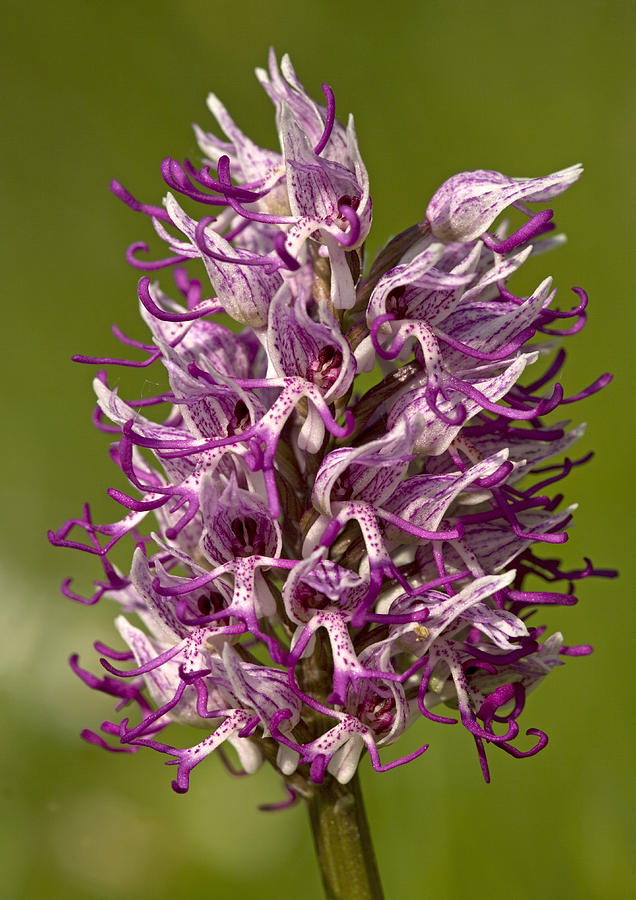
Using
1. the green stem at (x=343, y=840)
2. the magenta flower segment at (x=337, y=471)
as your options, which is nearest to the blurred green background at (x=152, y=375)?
the green stem at (x=343, y=840)

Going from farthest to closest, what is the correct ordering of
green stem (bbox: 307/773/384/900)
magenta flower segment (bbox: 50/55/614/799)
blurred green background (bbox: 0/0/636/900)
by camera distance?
blurred green background (bbox: 0/0/636/900), green stem (bbox: 307/773/384/900), magenta flower segment (bbox: 50/55/614/799)

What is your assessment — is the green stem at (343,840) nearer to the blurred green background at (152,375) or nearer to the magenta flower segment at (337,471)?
the magenta flower segment at (337,471)

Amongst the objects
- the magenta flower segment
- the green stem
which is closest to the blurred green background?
the green stem

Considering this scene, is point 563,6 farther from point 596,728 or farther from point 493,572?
point 493,572

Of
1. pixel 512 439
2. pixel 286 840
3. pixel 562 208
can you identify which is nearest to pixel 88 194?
pixel 562 208

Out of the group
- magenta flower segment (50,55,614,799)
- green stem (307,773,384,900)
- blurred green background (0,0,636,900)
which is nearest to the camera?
magenta flower segment (50,55,614,799)

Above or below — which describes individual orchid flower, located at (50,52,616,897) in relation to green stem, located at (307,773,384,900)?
above

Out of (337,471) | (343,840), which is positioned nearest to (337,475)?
(337,471)

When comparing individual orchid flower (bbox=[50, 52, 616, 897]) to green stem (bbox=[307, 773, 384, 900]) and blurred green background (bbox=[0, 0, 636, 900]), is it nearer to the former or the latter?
green stem (bbox=[307, 773, 384, 900])

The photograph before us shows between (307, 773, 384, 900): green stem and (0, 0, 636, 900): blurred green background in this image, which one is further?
(0, 0, 636, 900): blurred green background
